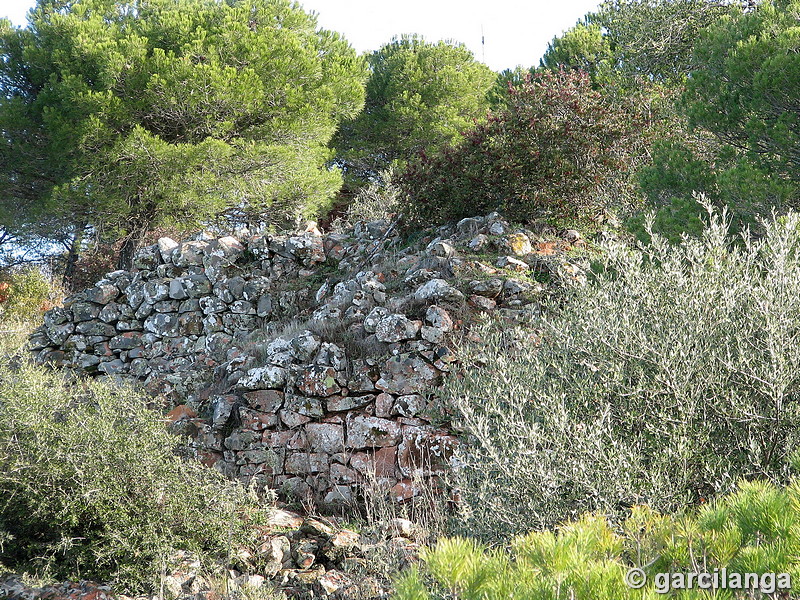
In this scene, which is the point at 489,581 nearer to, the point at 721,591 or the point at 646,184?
the point at 721,591

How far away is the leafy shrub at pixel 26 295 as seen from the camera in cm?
1302

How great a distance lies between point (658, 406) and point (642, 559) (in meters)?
1.44

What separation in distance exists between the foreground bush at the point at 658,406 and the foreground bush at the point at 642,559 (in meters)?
0.87

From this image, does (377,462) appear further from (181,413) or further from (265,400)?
(181,413)

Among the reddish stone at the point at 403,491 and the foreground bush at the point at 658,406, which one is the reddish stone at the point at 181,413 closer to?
the reddish stone at the point at 403,491

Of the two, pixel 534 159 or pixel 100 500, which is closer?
pixel 100 500

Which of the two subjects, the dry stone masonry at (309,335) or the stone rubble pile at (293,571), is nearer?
the stone rubble pile at (293,571)

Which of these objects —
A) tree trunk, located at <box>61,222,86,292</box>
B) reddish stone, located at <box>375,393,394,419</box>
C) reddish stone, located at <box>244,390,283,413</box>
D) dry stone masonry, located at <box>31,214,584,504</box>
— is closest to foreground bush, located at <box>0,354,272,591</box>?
dry stone masonry, located at <box>31,214,584,504</box>

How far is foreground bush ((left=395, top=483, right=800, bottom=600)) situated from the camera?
1.71 metres

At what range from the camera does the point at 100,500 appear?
14.3 ft

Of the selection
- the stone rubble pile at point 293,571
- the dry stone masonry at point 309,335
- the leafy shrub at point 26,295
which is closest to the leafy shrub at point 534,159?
the dry stone masonry at point 309,335

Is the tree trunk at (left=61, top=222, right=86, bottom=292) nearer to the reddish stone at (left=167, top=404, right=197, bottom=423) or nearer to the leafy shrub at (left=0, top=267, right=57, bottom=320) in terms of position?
the leafy shrub at (left=0, top=267, right=57, bottom=320)

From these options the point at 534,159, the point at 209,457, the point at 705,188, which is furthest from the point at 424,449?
the point at 534,159

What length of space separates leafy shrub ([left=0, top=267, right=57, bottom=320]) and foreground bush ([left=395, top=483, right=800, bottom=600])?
12.9 metres
